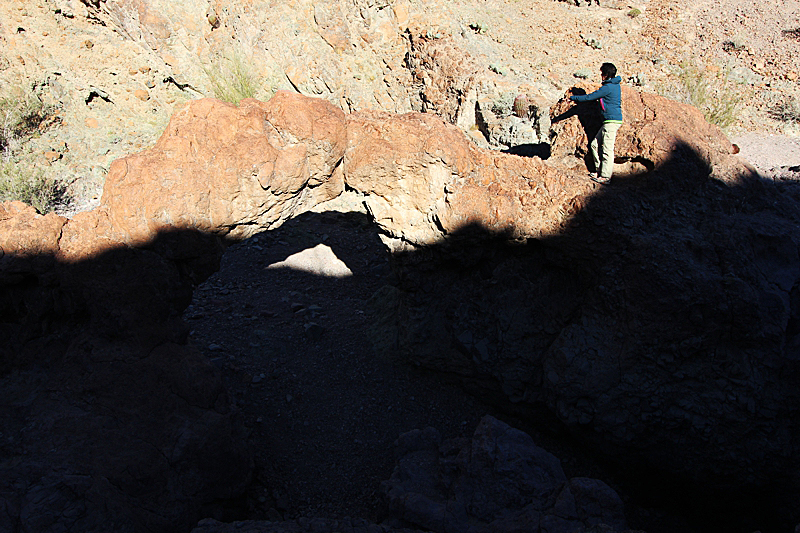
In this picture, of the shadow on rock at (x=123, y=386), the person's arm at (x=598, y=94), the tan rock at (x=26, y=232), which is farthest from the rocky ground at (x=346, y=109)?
the person's arm at (x=598, y=94)

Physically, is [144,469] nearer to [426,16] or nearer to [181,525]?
[181,525]

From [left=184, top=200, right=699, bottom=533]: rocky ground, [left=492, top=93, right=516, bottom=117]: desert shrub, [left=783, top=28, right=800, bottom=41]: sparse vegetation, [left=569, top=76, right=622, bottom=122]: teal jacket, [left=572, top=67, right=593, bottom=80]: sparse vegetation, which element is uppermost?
[left=569, top=76, right=622, bottom=122]: teal jacket

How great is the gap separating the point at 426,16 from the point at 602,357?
7.41 meters

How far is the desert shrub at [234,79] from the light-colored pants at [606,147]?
697cm

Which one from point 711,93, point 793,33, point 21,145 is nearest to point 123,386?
point 21,145

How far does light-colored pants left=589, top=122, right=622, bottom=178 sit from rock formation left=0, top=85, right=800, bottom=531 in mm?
174

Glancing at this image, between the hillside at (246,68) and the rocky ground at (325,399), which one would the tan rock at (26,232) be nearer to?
the rocky ground at (325,399)

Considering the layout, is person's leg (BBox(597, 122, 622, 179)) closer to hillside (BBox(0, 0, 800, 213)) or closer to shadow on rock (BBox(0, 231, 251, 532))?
shadow on rock (BBox(0, 231, 251, 532))

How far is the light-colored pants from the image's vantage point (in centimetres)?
413

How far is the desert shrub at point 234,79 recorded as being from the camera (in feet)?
30.0

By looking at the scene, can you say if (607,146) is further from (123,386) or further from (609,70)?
(123,386)

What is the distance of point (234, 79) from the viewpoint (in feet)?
30.5

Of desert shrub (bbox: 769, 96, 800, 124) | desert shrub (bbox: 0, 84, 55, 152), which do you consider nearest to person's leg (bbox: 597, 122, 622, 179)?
desert shrub (bbox: 769, 96, 800, 124)

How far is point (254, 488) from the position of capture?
3986mm
